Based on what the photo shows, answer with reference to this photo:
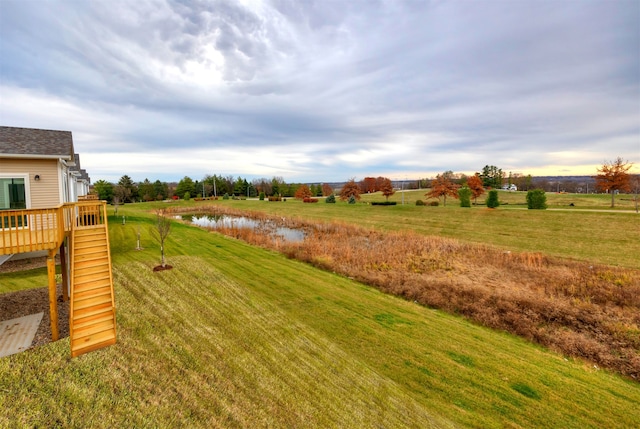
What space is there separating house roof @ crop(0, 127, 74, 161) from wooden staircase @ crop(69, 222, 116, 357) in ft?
16.5

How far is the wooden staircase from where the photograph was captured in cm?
587

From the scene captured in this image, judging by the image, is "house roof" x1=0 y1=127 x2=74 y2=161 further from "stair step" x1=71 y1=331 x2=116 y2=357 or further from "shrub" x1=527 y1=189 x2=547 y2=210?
"shrub" x1=527 y1=189 x2=547 y2=210

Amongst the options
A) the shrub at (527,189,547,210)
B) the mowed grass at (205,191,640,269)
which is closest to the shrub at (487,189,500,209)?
the mowed grass at (205,191,640,269)

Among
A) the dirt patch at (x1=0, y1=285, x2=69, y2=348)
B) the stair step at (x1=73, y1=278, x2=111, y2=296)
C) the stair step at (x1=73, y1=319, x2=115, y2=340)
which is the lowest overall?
the dirt patch at (x1=0, y1=285, x2=69, y2=348)

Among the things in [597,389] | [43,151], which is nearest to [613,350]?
[597,389]

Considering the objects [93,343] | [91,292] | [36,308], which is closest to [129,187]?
[36,308]

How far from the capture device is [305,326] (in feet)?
25.7

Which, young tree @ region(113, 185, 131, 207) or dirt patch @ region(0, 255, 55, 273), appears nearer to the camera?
dirt patch @ region(0, 255, 55, 273)

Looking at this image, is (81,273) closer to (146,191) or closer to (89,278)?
(89,278)

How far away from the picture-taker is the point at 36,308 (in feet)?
25.7

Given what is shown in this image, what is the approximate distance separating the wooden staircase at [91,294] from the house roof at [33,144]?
504cm

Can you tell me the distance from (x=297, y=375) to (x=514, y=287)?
34.5ft

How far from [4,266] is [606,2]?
92.1 ft

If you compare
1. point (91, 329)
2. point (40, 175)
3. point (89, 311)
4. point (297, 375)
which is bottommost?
point (297, 375)
